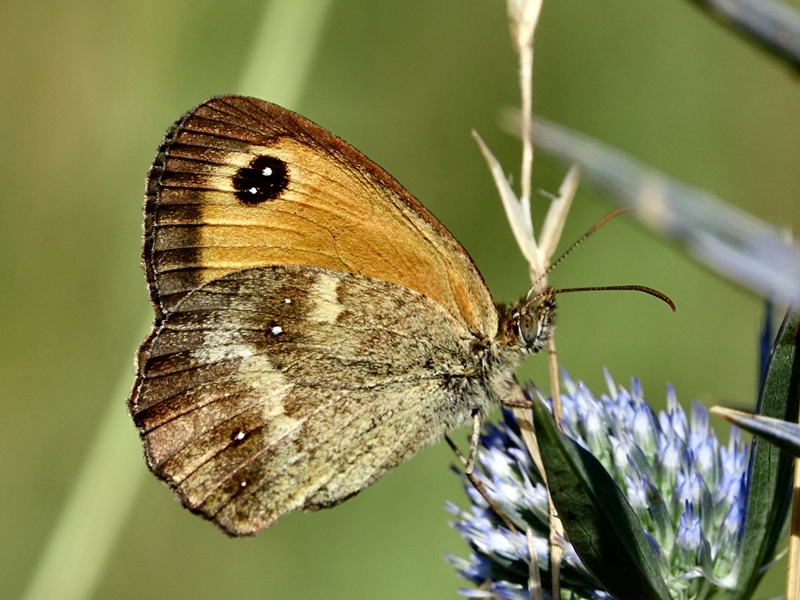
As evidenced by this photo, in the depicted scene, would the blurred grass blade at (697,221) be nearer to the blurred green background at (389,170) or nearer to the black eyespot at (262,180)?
the black eyespot at (262,180)

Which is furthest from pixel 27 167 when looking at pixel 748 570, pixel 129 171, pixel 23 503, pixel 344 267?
pixel 748 570

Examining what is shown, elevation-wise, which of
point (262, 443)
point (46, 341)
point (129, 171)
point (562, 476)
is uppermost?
point (129, 171)

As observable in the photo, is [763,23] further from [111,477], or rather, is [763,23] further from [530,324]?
[111,477]

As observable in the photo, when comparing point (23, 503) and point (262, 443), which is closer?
point (262, 443)

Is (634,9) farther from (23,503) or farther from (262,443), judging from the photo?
(23,503)

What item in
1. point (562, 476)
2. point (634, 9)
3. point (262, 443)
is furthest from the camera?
point (634, 9)
